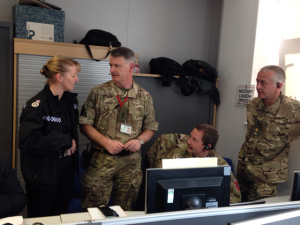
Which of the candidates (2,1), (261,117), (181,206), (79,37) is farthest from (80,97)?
(181,206)

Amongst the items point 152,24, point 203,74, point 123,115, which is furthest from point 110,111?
point 152,24

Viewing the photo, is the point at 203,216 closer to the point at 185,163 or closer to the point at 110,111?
the point at 185,163

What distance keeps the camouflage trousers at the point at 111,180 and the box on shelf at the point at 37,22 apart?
138 centimetres

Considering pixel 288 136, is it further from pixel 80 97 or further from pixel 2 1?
pixel 2 1

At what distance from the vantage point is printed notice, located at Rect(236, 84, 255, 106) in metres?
2.82

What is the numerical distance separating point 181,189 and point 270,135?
1377mm

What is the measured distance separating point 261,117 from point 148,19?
80.3 inches

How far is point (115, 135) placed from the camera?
82.8 inches

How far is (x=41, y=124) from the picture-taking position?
177 centimetres

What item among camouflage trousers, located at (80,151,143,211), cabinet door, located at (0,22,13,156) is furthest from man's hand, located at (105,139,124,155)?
cabinet door, located at (0,22,13,156)

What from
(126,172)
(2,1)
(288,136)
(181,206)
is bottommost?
(126,172)

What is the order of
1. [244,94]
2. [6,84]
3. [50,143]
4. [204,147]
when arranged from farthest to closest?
1. [244,94]
2. [6,84]
3. [204,147]
4. [50,143]

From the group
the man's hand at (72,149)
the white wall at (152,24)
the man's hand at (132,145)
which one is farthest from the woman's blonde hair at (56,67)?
the white wall at (152,24)

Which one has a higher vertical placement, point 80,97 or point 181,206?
point 80,97
